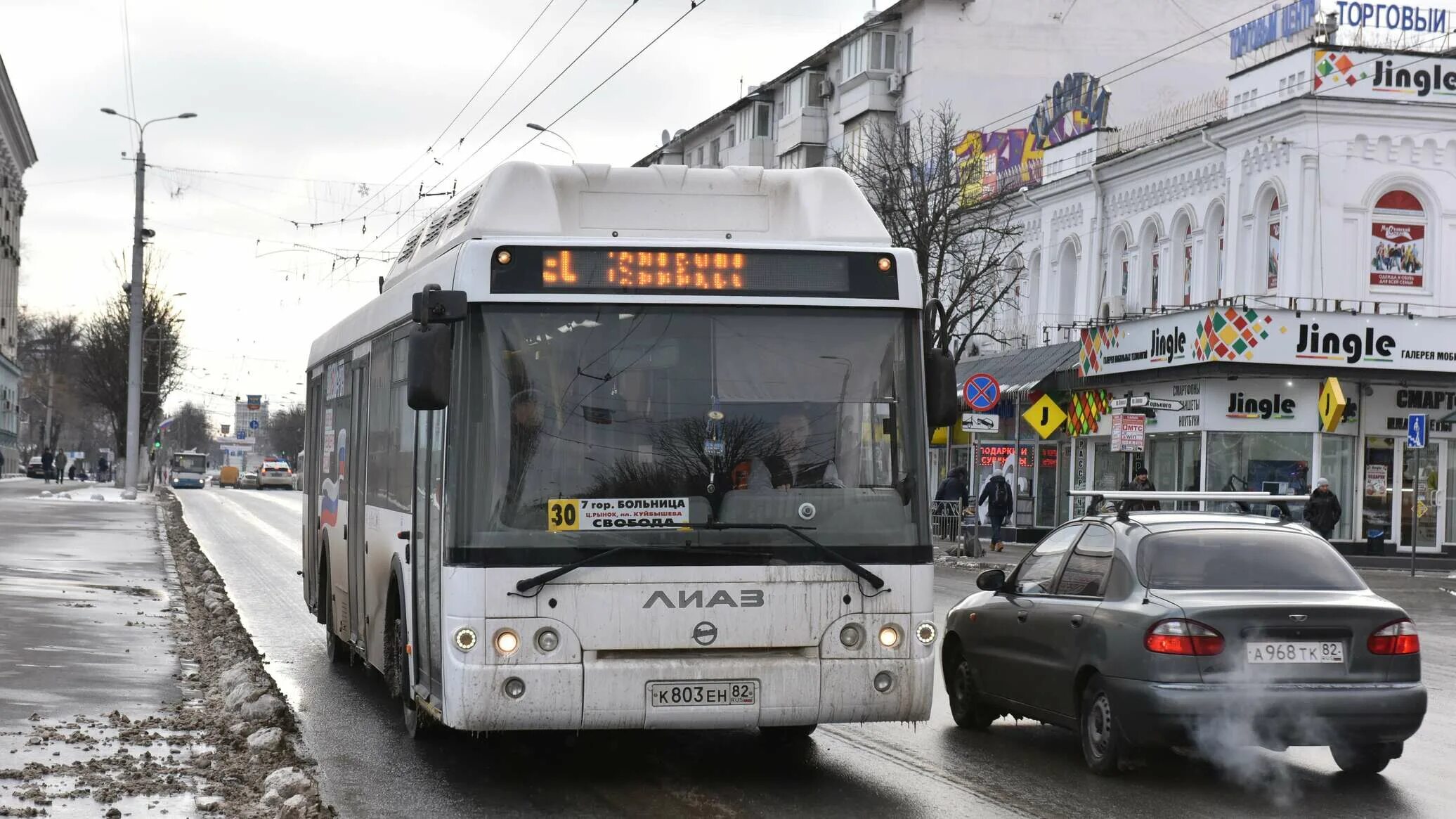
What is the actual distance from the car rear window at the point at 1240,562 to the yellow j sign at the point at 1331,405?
2612 centimetres

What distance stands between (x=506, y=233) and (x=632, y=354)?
0.95 m

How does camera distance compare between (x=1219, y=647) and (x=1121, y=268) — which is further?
(x=1121, y=268)

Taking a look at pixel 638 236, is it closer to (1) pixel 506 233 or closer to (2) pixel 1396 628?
(1) pixel 506 233

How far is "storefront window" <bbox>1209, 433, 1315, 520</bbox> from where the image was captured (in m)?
35.5

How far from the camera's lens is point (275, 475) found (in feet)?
341

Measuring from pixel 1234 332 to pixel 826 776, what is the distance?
87.4 feet

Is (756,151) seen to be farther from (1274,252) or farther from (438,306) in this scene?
(438,306)

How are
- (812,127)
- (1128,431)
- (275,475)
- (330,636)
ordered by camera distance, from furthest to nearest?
(275,475)
(812,127)
(1128,431)
(330,636)

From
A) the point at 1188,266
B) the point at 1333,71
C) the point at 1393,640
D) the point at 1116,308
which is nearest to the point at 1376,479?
the point at 1188,266

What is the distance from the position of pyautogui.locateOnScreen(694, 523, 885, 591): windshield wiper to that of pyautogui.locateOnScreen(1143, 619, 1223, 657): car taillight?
4.77 feet

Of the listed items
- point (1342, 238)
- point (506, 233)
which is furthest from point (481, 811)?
point (1342, 238)

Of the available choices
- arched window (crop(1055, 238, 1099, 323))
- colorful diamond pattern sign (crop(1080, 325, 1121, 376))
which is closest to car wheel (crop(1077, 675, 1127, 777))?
colorful diamond pattern sign (crop(1080, 325, 1121, 376))

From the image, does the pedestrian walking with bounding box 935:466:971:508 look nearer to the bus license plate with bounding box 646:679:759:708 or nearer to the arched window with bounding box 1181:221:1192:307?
the arched window with bounding box 1181:221:1192:307

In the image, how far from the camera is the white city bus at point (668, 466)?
838 centimetres
